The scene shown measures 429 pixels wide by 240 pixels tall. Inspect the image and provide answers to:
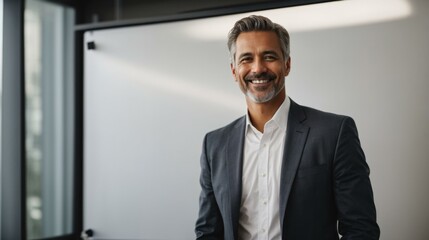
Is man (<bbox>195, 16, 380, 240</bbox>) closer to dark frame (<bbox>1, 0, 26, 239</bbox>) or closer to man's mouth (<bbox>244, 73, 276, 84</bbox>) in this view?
man's mouth (<bbox>244, 73, 276, 84</bbox>)

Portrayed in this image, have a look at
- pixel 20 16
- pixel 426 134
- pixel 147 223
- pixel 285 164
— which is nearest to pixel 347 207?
pixel 285 164

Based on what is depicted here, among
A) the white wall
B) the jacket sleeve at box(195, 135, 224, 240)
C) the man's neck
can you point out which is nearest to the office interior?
the white wall

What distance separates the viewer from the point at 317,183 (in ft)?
4.32

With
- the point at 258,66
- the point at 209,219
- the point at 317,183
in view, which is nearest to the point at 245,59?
the point at 258,66

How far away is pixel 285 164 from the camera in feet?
4.48

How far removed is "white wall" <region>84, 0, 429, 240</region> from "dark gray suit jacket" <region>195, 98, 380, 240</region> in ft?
1.00

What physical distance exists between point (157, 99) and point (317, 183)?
0.95 metres

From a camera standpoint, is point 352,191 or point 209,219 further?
point 209,219

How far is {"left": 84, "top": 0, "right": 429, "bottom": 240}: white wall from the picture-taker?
4.98 feet

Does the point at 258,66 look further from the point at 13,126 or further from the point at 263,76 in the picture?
the point at 13,126

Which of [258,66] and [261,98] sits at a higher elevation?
[258,66]

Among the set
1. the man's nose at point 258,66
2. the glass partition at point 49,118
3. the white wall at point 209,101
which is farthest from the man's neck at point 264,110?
the glass partition at point 49,118

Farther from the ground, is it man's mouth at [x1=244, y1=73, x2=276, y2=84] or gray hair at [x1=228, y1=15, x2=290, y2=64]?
gray hair at [x1=228, y1=15, x2=290, y2=64]

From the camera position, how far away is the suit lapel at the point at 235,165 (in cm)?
141
